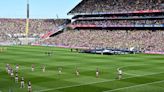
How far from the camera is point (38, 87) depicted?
2955cm

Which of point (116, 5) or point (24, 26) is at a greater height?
point (116, 5)

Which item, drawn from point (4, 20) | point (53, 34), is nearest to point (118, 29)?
point (53, 34)

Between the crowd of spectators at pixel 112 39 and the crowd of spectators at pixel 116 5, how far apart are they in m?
7.42

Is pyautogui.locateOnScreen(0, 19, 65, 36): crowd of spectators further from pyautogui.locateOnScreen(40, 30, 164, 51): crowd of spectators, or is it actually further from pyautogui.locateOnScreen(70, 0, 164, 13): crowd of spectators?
pyautogui.locateOnScreen(40, 30, 164, 51): crowd of spectators

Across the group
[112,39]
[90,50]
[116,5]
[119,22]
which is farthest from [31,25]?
[90,50]

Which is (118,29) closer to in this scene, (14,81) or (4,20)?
(4,20)

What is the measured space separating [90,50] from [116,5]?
36.7 metres

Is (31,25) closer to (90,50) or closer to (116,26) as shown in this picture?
(116,26)

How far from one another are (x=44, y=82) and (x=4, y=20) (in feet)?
327

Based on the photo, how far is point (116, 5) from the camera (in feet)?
339

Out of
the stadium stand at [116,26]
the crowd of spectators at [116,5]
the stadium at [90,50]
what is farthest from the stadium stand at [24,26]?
the crowd of spectators at [116,5]

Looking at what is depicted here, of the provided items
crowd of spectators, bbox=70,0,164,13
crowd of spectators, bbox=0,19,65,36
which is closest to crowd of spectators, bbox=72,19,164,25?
crowd of spectators, bbox=70,0,164,13

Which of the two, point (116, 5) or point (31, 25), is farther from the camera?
point (31, 25)

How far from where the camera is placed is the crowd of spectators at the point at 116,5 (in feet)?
308
